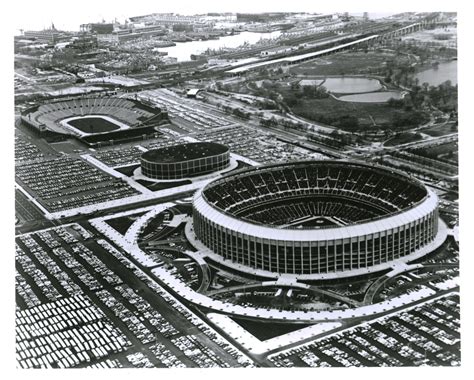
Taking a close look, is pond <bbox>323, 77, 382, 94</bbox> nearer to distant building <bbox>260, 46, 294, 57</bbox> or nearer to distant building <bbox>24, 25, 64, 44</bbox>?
distant building <bbox>260, 46, 294, 57</bbox>

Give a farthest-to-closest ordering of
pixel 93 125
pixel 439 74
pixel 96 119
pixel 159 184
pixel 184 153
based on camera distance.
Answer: pixel 96 119, pixel 93 125, pixel 439 74, pixel 184 153, pixel 159 184

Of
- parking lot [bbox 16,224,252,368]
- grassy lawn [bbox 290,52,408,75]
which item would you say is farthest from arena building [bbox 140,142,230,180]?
grassy lawn [bbox 290,52,408,75]

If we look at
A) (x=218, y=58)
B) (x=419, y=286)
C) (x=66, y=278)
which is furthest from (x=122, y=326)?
(x=218, y=58)

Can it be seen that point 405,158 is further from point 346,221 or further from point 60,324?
point 60,324

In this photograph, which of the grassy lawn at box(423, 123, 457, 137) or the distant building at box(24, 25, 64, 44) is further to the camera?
the distant building at box(24, 25, 64, 44)

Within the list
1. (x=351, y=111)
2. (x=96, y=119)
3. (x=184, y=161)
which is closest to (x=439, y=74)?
(x=351, y=111)

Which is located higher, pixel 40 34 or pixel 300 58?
pixel 40 34

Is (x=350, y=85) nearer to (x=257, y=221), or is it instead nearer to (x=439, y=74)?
(x=439, y=74)
